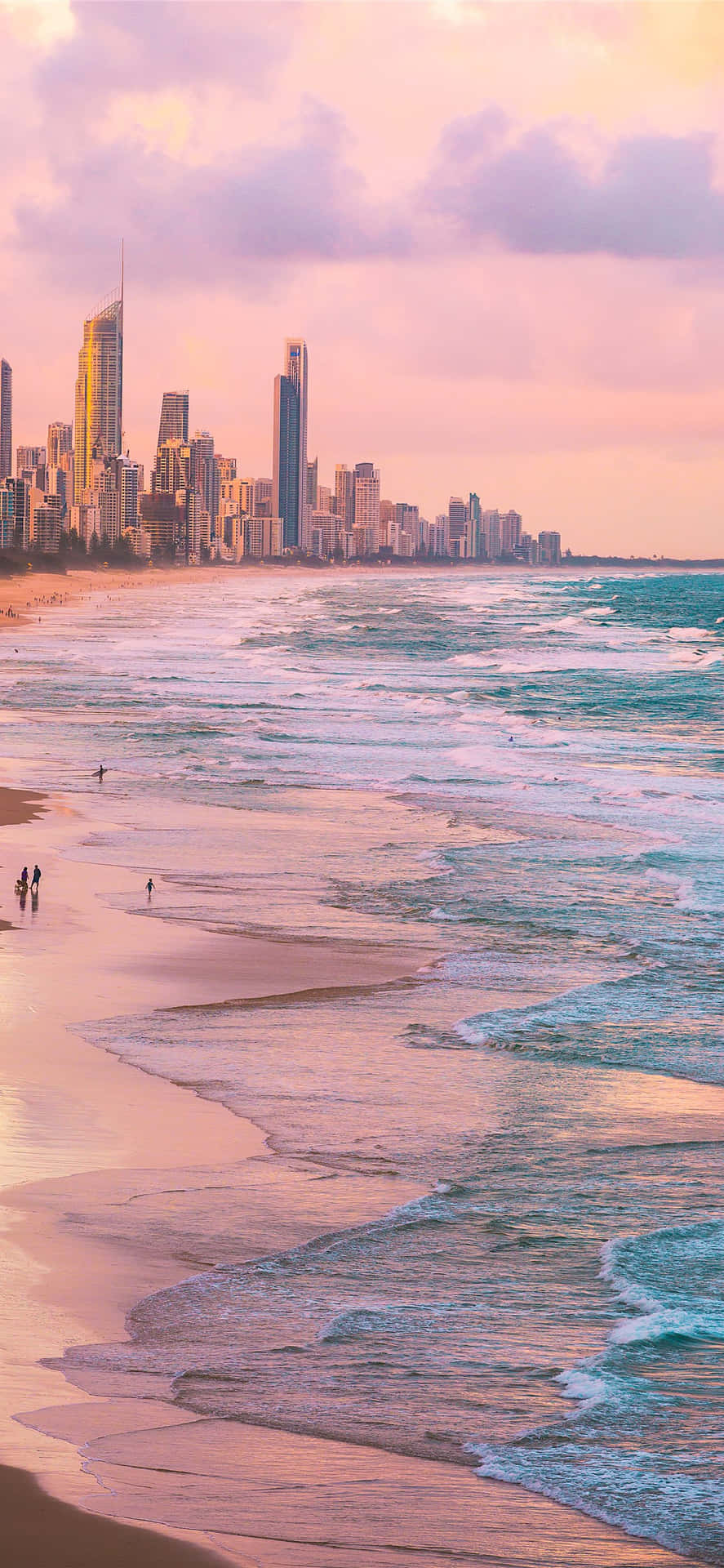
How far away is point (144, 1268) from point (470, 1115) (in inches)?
214

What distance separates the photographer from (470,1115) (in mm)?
17594

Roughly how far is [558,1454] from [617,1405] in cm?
89

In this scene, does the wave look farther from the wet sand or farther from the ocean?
the wet sand

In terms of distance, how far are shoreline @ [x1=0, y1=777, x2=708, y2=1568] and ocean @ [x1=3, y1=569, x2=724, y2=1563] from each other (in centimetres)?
25

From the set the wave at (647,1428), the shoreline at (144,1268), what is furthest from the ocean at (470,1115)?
the shoreline at (144,1268)

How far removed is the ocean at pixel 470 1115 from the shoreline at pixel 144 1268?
0.25 metres

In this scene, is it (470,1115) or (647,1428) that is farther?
(470,1115)

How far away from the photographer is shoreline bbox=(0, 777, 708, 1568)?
936 cm

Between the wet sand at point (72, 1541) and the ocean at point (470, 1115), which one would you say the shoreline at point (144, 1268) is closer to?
the wet sand at point (72, 1541)

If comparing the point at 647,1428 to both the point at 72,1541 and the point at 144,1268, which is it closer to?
the point at 72,1541

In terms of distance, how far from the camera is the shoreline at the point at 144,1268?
9359 millimetres

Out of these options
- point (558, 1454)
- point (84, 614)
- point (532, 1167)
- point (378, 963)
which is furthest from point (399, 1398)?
point (84, 614)

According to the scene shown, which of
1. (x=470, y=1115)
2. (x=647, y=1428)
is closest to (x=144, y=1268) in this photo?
(x=647, y=1428)

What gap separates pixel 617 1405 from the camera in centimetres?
1116
